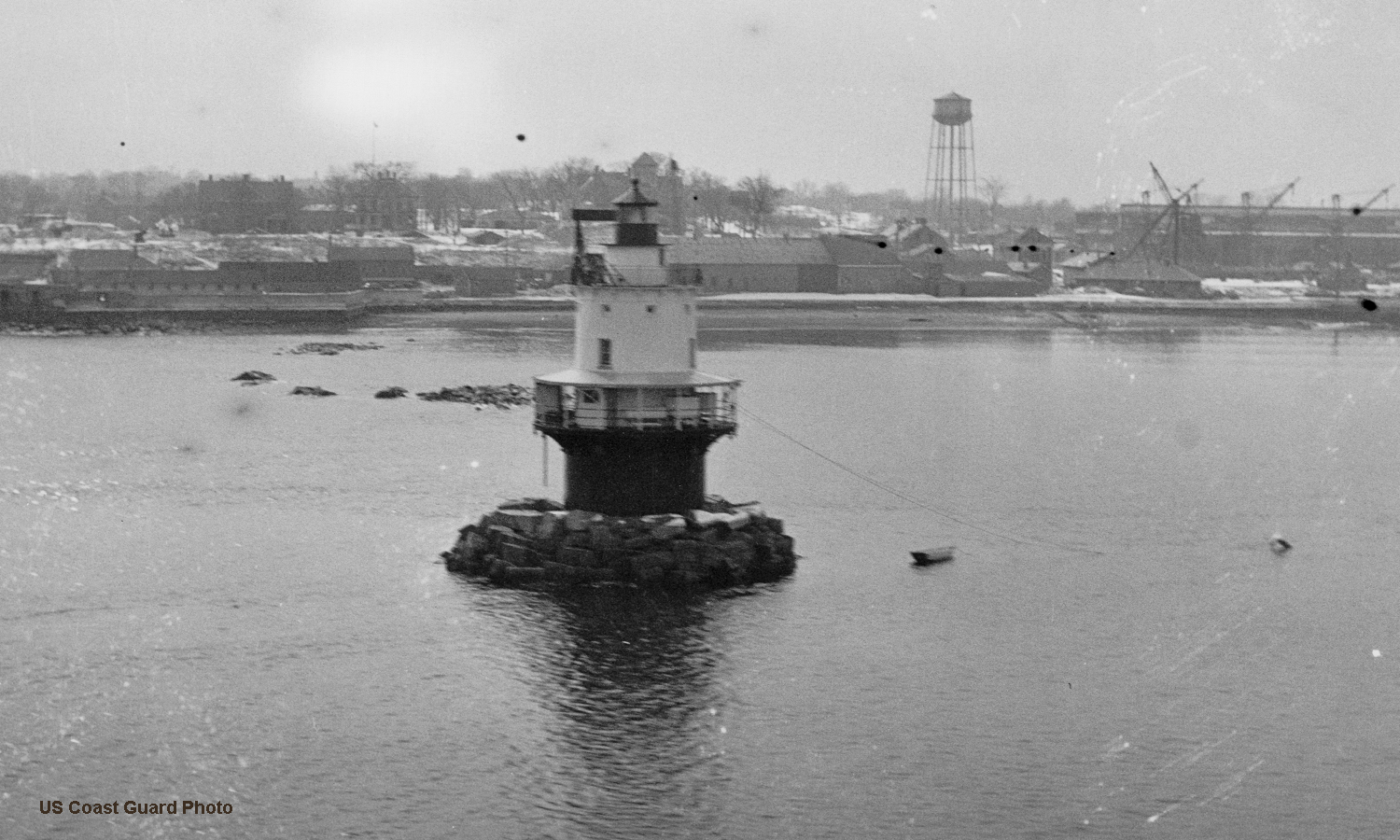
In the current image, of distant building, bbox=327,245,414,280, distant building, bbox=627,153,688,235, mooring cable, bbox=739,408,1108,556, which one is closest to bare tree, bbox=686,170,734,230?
distant building, bbox=627,153,688,235

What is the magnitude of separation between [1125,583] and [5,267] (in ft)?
266

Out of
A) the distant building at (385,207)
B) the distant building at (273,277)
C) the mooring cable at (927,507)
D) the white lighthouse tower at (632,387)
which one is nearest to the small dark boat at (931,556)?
the mooring cable at (927,507)

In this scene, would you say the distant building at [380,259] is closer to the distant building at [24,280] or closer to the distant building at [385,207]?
the distant building at [24,280]

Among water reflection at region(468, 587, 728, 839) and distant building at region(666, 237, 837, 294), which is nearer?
water reflection at region(468, 587, 728, 839)

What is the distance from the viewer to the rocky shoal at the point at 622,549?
72.1ft

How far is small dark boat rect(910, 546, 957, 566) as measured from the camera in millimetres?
25062

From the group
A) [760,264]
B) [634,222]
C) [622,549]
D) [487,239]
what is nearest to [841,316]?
[760,264]

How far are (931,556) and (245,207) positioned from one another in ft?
335

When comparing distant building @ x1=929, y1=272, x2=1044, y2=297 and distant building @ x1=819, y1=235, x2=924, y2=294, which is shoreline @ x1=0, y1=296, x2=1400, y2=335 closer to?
distant building @ x1=819, y1=235, x2=924, y2=294

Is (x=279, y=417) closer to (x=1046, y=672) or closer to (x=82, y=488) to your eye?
(x=82, y=488)

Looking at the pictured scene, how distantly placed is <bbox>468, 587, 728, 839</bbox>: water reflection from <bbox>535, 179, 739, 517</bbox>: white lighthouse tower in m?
1.61

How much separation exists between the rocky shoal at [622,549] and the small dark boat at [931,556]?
99.3 inches

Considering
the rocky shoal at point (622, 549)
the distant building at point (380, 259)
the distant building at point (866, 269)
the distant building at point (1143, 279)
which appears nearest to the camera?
the rocky shoal at point (622, 549)

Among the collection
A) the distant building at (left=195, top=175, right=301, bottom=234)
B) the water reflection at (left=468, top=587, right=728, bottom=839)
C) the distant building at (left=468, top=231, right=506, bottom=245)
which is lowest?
the water reflection at (left=468, top=587, right=728, bottom=839)
